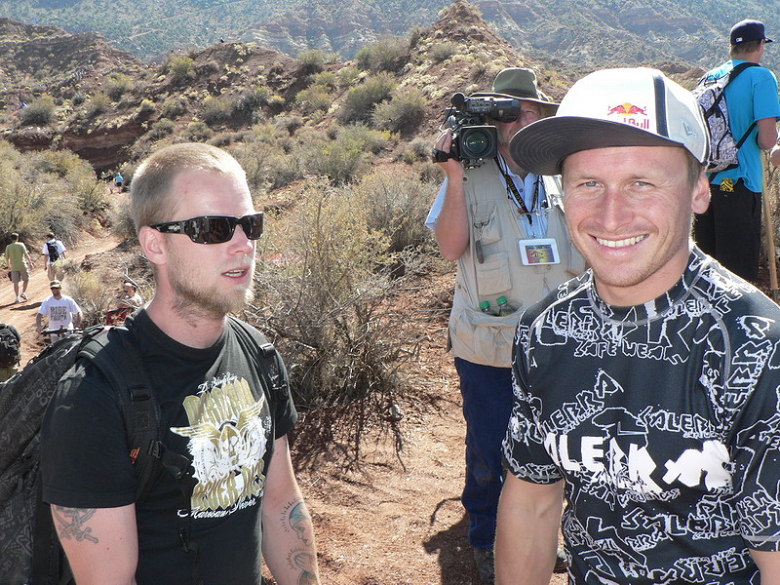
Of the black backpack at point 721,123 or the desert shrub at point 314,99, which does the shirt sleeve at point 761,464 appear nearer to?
the black backpack at point 721,123

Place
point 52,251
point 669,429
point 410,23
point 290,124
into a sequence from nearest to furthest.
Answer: point 669,429
point 52,251
point 290,124
point 410,23

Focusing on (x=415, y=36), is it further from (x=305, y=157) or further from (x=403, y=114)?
(x=305, y=157)

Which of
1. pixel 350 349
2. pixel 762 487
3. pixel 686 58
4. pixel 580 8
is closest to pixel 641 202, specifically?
pixel 762 487

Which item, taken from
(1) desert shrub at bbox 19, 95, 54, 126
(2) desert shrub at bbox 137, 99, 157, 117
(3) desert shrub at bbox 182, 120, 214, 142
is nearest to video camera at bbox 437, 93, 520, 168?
(3) desert shrub at bbox 182, 120, 214, 142

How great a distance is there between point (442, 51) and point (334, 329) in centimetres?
2418

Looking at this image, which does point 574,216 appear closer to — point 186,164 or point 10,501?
point 186,164

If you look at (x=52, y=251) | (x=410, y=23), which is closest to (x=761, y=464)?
(x=52, y=251)

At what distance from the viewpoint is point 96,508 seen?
1475 millimetres

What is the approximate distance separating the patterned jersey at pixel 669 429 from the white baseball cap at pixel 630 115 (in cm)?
25

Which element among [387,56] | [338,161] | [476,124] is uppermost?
[387,56]

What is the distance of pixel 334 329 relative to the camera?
5.24 meters

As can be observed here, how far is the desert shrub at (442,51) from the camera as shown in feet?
89.6

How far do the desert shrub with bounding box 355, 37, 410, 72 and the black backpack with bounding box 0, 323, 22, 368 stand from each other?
26203mm

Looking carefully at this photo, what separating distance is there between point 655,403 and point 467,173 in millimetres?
1787
